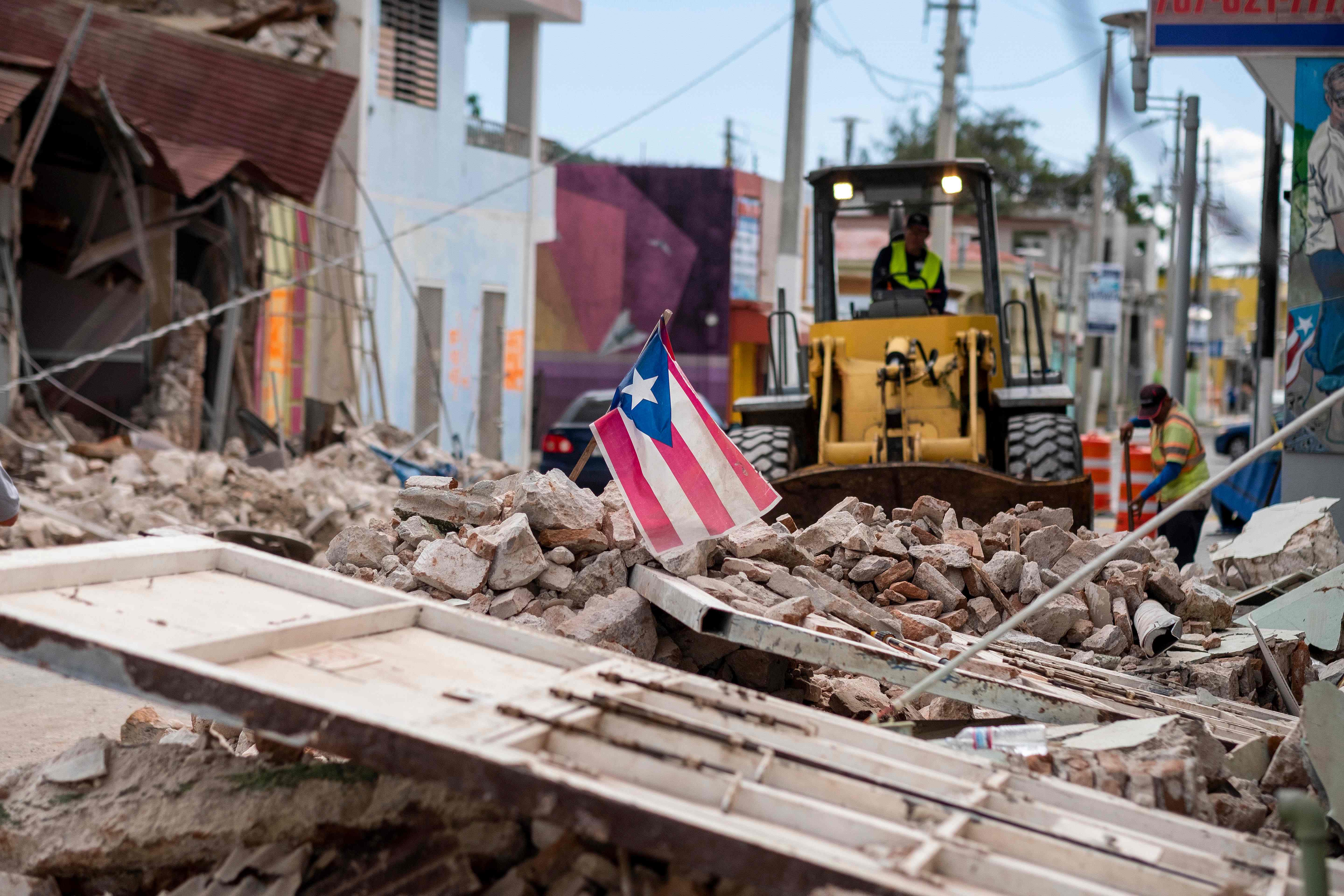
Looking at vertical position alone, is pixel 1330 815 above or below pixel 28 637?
below

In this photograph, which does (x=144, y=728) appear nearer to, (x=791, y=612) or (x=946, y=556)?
(x=791, y=612)

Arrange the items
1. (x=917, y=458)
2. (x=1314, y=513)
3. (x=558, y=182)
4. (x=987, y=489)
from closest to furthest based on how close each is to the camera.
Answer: (x=1314, y=513), (x=987, y=489), (x=917, y=458), (x=558, y=182)

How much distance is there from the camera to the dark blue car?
632 inches

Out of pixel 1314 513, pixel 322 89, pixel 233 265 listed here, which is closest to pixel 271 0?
pixel 322 89

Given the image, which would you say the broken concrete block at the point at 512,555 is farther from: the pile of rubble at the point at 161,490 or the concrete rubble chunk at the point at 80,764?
the pile of rubble at the point at 161,490

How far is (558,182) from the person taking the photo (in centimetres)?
3494

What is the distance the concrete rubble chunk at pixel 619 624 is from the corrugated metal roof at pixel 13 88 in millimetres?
10448

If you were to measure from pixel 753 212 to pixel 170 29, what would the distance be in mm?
20874

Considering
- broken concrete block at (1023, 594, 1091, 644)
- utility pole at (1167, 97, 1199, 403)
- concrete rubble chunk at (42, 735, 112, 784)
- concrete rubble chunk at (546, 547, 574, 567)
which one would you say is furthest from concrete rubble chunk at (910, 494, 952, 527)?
utility pole at (1167, 97, 1199, 403)

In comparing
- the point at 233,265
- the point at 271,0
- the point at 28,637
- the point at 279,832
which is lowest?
the point at 279,832

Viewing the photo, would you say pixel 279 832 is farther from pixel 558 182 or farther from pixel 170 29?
pixel 558 182

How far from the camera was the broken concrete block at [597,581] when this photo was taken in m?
5.69

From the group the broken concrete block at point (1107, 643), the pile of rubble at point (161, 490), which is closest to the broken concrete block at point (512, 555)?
the broken concrete block at point (1107, 643)

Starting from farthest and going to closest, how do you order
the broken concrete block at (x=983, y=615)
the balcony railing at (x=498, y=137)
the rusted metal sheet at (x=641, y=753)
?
the balcony railing at (x=498, y=137)
the broken concrete block at (x=983, y=615)
the rusted metal sheet at (x=641, y=753)
